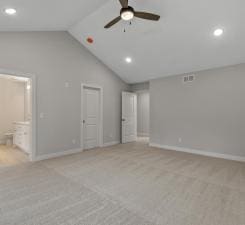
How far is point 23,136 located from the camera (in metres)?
4.91

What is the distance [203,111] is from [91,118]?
367cm

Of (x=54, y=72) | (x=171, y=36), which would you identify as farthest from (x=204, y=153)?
(x=54, y=72)

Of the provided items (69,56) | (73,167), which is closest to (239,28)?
(69,56)

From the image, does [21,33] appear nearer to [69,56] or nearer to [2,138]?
[69,56]

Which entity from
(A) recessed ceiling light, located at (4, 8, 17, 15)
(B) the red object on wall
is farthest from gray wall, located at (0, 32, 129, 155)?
(A) recessed ceiling light, located at (4, 8, 17, 15)

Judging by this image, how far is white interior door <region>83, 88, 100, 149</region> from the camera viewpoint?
5.43 metres

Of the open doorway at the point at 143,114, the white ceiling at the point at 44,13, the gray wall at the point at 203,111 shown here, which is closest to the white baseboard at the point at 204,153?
the gray wall at the point at 203,111

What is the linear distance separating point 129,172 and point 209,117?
3014mm

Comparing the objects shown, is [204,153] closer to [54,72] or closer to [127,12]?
[127,12]

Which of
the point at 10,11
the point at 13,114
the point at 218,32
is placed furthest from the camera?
the point at 13,114

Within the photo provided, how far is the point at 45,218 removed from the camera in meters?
1.92

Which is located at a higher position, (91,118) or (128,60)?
(128,60)

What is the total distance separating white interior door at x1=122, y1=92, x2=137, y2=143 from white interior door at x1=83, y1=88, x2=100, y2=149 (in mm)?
1264

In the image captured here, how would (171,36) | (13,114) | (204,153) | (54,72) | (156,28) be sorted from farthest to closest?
(13,114), (204,153), (54,72), (171,36), (156,28)
